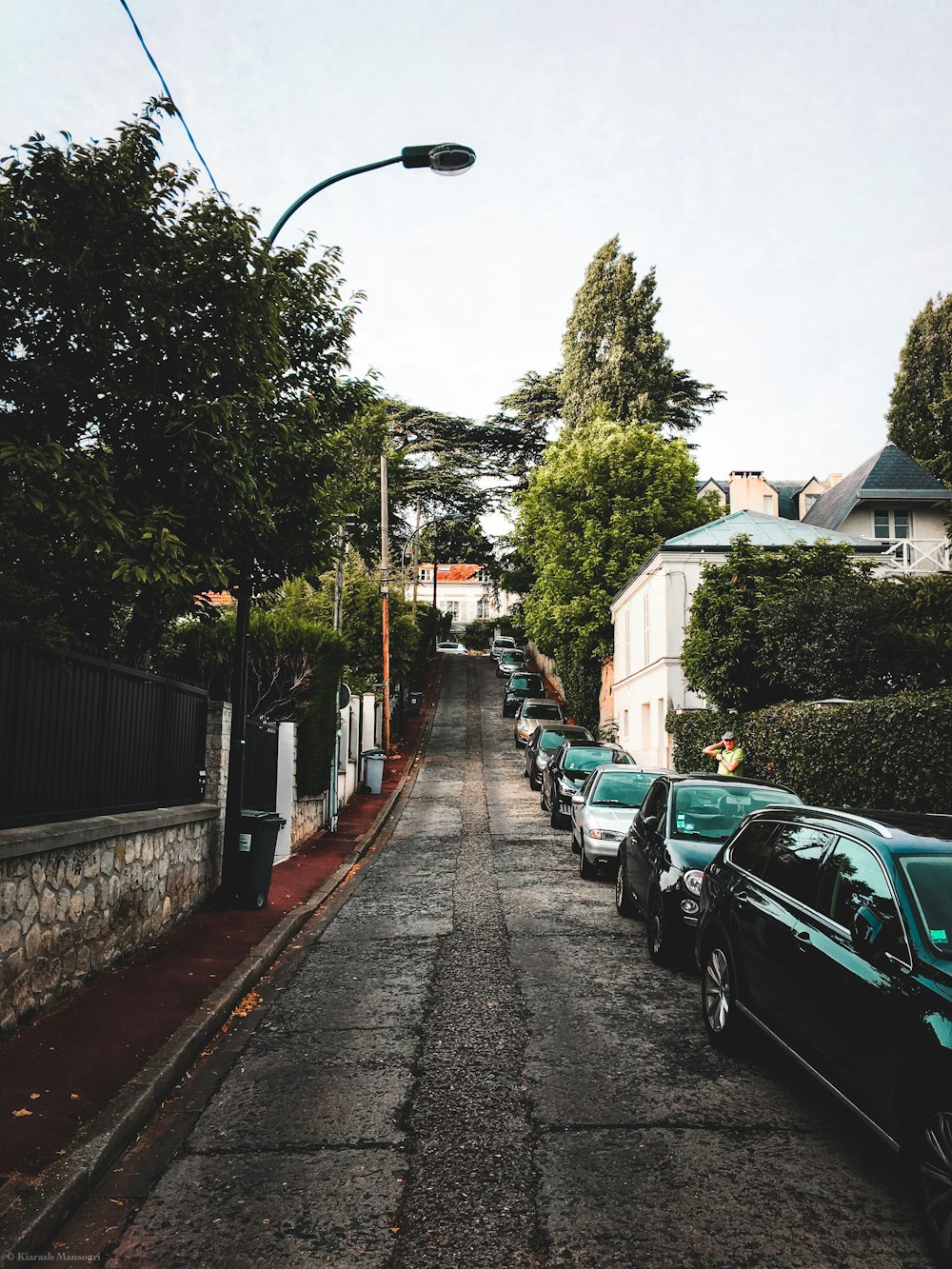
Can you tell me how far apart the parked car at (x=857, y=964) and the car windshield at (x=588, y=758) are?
13.7m

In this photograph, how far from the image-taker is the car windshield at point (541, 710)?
35.8m

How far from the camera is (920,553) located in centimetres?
3278

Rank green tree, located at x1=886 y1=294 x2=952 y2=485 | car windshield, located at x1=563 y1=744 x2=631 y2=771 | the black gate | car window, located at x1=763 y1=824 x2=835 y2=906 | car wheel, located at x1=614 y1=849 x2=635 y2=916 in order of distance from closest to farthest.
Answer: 1. car window, located at x1=763 y1=824 x2=835 y2=906
2. car wheel, located at x1=614 y1=849 x2=635 y2=916
3. the black gate
4. car windshield, located at x1=563 y1=744 x2=631 y2=771
5. green tree, located at x1=886 y1=294 x2=952 y2=485

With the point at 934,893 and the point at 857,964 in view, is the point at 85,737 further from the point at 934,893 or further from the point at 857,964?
the point at 934,893

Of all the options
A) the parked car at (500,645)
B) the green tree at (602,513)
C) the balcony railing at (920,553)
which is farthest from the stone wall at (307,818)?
the parked car at (500,645)

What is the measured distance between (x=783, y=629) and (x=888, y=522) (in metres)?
18.8

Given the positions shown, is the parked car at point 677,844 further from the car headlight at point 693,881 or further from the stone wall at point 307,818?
the stone wall at point 307,818

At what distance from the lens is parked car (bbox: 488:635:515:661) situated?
68.0 meters

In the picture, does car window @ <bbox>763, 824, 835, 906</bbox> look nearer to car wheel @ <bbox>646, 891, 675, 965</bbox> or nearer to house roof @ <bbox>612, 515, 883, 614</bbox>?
car wheel @ <bbox>646, 891, 675, 965</bbox>

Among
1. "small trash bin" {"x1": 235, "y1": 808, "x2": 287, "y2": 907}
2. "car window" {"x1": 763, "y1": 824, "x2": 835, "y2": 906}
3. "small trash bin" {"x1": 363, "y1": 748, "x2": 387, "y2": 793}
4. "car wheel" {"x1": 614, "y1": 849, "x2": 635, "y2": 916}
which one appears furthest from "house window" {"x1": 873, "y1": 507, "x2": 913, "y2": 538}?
"car window" {"x1": 763, "y1": 824, "x2": 835, "y2": 906}

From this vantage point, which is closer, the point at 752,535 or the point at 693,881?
the point at 693,881

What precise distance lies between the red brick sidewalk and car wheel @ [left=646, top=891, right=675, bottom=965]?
3.63 m

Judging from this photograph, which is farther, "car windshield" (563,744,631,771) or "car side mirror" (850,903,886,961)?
"car windshield" (563,744,631,771)

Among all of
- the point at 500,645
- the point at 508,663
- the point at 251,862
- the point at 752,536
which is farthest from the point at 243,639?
the point at 500,645
